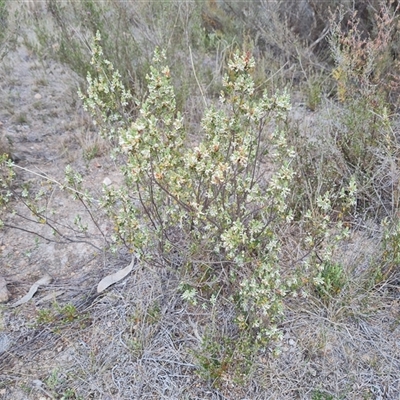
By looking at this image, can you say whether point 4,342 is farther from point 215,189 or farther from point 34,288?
point 215,189

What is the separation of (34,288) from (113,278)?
0.43 meters

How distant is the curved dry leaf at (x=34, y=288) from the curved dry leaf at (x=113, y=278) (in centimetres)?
32

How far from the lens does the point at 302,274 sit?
1937 mm

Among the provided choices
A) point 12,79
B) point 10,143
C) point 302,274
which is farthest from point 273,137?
point 12,79

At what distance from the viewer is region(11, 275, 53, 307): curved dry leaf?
2225 mm

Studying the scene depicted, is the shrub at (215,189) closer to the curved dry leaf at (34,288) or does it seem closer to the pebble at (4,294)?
the curved dry leaf at (34,288)

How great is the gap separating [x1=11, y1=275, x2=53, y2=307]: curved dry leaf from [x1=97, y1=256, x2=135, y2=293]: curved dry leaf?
32 cm

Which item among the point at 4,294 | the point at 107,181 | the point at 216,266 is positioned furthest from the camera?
the point at 107,181

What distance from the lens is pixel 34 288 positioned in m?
2.28

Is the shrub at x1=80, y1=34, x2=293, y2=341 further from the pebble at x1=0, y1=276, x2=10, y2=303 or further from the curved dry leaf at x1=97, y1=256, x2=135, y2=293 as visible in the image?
the pebble at x1=0, y1=276, x2=10, y2=303

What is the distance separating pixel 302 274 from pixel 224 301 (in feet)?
1.26

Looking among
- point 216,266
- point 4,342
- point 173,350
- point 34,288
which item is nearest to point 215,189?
point 216,266

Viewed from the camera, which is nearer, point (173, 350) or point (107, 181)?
point (173, 350)

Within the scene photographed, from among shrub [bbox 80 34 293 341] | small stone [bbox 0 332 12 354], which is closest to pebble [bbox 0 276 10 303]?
small stone [bbox 0 332 12 354]
